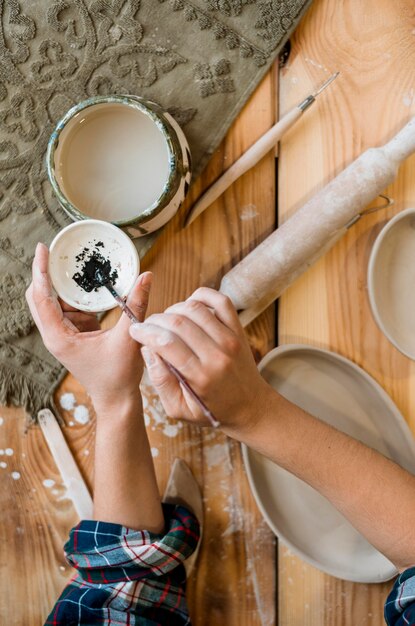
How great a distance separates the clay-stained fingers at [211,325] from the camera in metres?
0.66

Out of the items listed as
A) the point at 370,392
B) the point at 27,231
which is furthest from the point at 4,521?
the point at 370,392

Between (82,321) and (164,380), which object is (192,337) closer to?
(164,380)

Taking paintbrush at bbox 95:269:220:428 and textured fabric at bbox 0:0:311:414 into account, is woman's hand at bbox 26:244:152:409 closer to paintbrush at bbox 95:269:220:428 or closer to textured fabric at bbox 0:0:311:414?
paintbrush at bbox 95:269:220:428

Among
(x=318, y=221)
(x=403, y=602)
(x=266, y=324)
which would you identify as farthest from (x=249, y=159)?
(x=403, y=602)

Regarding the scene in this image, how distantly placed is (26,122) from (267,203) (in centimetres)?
39

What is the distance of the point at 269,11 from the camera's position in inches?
35.5

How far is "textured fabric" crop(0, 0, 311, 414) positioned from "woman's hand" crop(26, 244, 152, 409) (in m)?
0.17

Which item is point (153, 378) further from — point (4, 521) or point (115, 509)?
point (4, 521)

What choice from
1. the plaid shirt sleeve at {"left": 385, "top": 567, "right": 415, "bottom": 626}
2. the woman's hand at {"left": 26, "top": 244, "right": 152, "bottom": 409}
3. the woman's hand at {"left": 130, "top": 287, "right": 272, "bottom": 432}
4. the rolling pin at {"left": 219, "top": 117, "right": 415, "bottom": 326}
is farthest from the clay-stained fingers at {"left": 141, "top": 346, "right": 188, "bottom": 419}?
the plaid shirt sleeve at {"left": 385, "top": 567, "right": 415, "bottom": 626}

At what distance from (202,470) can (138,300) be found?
332mm

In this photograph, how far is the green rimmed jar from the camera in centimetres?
82

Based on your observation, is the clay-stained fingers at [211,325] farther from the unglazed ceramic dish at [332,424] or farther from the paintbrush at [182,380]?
the unglazed ceramic dish at [332,424]

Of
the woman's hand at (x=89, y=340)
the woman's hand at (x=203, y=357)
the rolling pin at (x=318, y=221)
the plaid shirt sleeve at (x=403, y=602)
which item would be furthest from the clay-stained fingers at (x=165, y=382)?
the plaid shirt sleeve at (x=403, y=602)

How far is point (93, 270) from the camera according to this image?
81 cm
